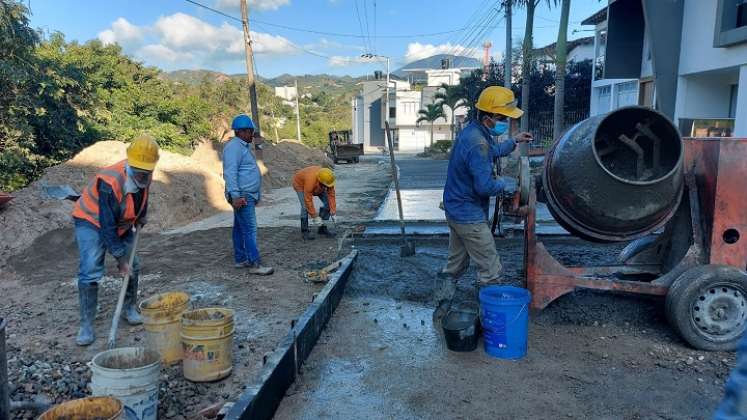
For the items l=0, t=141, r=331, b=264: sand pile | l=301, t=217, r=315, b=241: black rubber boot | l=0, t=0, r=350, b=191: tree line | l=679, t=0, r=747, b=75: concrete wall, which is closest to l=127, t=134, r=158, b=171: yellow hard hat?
l=301, t=217, r=315, b=241: black rubber boot

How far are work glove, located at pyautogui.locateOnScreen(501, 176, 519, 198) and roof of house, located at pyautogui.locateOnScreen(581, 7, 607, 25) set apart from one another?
1928 cm

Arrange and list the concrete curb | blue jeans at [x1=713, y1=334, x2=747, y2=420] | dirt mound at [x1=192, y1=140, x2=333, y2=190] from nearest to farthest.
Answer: blue jeans at [x1=713, y1=334, x2=747, y2=420]
the concrete curb
dirt mound at [x1=192, y1=140, x2=333, y2=190]

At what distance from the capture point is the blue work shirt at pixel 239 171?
5.61 metres

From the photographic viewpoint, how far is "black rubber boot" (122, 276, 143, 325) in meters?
4.29

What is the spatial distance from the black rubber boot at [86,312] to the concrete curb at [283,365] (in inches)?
66.8

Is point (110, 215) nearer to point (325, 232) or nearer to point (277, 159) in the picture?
A: point (325, 232)

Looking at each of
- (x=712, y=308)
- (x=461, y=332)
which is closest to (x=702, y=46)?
(x=712, y=308)

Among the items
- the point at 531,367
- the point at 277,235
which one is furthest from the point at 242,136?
the point at 531,367

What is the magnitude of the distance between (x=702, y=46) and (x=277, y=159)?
43.8 feet

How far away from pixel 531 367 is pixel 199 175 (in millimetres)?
9635

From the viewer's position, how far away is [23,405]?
283 cm

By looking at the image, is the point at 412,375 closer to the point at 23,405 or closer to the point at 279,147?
the point at 23,405

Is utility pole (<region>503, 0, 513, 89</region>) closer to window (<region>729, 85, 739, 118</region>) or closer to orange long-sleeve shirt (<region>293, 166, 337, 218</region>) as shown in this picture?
window (<region>729, 85, 739, 118</region>)

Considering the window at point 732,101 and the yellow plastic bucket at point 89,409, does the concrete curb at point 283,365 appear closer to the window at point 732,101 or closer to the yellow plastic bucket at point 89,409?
the yellow plastic bucket at point 89,409
